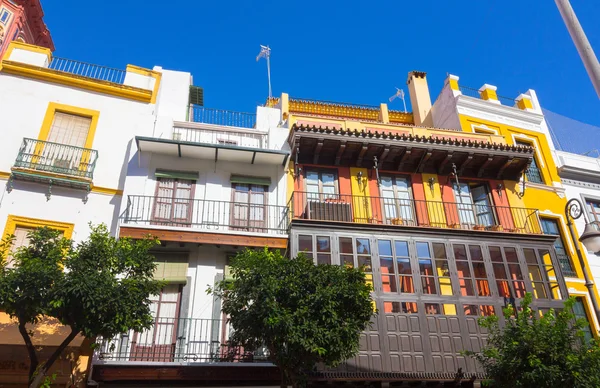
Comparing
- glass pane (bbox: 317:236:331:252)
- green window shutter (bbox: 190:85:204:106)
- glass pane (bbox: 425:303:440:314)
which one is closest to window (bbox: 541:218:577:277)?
glass pane (bbox: 425:303:440:314)

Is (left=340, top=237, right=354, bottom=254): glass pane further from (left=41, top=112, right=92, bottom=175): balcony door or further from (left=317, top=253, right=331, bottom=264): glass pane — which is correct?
(left=41, top=112, right=92, bottom=175): balcony door

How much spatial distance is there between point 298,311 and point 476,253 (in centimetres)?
712

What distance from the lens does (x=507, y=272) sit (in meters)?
13.4

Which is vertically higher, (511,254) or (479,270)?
(511,254)

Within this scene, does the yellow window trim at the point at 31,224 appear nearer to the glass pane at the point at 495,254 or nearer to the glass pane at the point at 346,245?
the glass pane at the point at 346,245

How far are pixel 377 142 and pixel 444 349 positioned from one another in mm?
6462

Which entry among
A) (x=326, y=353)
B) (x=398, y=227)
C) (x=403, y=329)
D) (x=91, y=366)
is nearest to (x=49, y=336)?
(x=91, y=366)

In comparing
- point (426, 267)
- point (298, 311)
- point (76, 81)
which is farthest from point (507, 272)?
point (76, 81)

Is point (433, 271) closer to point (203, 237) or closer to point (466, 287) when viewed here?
point (466, 287)

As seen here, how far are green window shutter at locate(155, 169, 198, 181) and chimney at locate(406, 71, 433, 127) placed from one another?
1077 centimetres

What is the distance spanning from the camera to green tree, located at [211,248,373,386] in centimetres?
870

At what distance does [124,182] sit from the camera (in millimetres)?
13250

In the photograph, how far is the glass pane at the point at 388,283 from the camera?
41.7 ft

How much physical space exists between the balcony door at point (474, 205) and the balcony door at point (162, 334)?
9.07 metres
